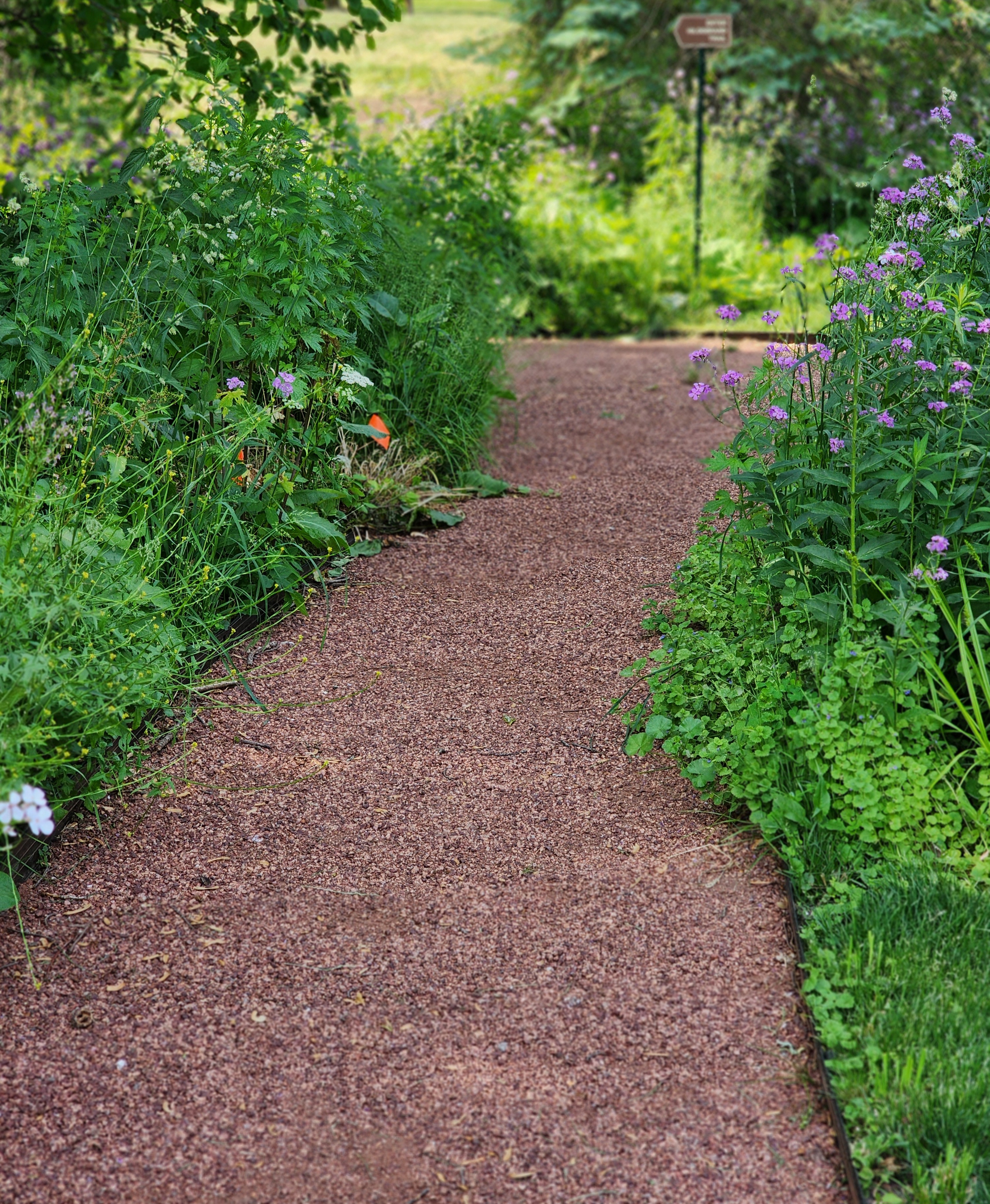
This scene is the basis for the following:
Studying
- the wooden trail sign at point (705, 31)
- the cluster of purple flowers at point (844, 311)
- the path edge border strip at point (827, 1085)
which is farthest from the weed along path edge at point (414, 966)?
the wooden trail sign at point (705, 31)

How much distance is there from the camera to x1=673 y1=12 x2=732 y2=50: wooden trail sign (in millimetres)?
7082

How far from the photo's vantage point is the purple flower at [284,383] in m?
3.27

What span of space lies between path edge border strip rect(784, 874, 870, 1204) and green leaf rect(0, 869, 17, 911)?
150cm

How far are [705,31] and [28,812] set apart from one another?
6.82 metres

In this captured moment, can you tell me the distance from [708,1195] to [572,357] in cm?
543

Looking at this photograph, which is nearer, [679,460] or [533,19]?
[679,460]

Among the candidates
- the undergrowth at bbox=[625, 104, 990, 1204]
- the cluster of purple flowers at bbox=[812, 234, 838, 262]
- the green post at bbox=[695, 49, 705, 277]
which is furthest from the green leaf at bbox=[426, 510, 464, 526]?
the green post at bbox=[695, 49, 705, 277]

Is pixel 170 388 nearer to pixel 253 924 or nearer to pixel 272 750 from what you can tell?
pixel 272 750

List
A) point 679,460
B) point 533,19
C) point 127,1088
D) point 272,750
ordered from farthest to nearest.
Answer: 1. point 533,19
2. point 679,460
3. point 272,750
4. point 127,1088

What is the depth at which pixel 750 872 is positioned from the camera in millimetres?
2379

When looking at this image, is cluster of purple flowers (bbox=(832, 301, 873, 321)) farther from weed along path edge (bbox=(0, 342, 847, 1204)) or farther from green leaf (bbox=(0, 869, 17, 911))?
green leaf (bbox=(0, 869, 17, 911))

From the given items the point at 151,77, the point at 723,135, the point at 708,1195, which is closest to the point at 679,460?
the point at 151,77

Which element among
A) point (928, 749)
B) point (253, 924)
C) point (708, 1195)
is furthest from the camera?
point (928, 749)

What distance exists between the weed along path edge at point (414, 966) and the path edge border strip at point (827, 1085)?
23mm
